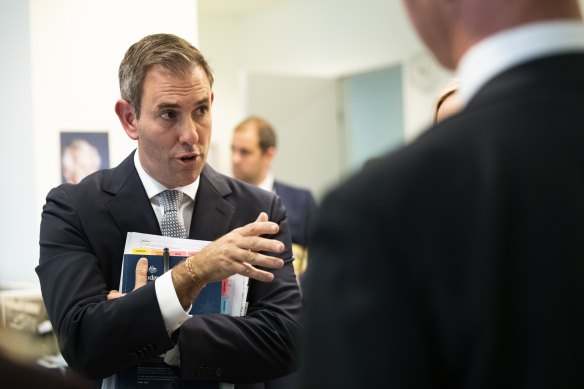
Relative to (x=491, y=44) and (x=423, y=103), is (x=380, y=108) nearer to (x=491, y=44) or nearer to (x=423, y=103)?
(x=423, y=103)

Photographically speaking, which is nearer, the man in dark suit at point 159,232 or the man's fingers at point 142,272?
the man in dark suit at point 159,232

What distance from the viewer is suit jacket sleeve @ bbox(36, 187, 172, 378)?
172 centimetres

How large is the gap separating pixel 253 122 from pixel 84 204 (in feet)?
11.3

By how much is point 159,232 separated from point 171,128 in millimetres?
272

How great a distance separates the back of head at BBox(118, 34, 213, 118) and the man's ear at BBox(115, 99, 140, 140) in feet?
0.07

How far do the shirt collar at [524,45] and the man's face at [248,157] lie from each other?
429 centimetres

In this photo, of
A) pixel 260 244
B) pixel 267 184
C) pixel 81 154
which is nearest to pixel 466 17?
pixel 260 244

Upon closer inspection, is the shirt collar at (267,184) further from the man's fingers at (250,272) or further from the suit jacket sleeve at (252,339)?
the man's fingers at (250,272)

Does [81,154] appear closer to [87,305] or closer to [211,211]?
[211,211]

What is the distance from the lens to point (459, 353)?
2.28ft

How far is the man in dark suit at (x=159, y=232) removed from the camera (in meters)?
1.72

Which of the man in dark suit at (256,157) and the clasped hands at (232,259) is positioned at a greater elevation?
the man in dark suit at (256,157)

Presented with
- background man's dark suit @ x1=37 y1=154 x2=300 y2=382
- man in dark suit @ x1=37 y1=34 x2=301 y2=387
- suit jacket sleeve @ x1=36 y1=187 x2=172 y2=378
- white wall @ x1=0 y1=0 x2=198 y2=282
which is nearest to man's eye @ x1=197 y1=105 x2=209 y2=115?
man in dark suit @ x1=37 y1=34 x2=301 y2=387

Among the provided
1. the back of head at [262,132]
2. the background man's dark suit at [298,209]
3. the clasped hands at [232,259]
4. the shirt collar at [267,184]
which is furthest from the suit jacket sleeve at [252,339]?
the back of head at [262,132]
